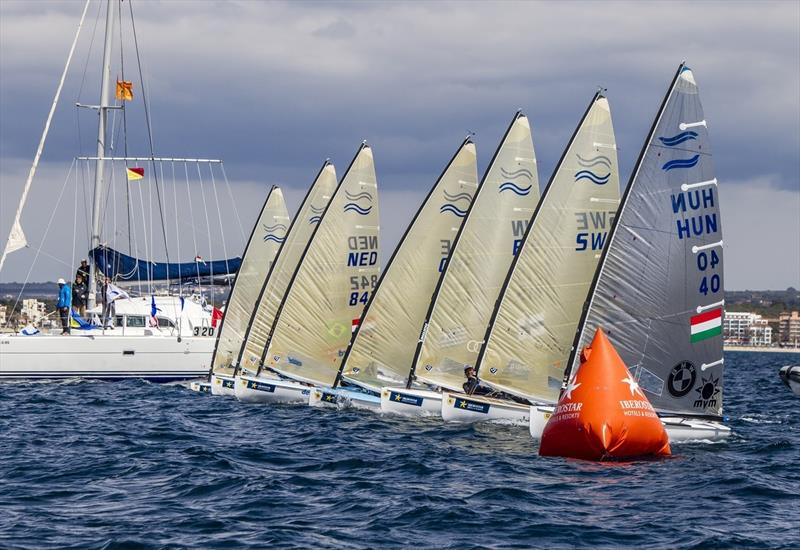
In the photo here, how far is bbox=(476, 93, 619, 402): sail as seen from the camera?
29.2 m

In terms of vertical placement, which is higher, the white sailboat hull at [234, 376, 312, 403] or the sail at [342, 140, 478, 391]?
the sail at [342, 140, 478, 391]

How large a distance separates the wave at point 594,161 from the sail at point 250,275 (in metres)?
16.8

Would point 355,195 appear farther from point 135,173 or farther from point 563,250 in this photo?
point 135,173

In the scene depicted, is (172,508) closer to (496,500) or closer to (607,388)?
(496,500)

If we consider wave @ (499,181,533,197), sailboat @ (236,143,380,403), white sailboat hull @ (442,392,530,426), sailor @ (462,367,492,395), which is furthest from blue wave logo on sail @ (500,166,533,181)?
sailboat @ (236,143,380,403)

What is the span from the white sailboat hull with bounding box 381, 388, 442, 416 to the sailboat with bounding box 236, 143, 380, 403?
296 inches

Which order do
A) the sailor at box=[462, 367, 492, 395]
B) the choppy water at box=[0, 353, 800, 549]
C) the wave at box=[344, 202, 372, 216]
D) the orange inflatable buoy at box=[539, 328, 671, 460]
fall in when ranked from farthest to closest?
the wave at box=[344, 202, 372, 216], the sailor at box=[462, 367, 492, 395], the orange inflatable buoy at box=[539, 328, 671, 460], the choppy water at box=[0, 353, 800, 549]

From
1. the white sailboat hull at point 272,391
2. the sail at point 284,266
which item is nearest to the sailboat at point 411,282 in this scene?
the white sailboat hull at point 272,391

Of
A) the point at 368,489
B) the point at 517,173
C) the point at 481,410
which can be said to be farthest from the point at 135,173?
the point at 368,489

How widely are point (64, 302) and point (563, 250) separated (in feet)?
80.3

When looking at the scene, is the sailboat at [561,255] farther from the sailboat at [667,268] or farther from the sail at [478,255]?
the sail at [478,255]

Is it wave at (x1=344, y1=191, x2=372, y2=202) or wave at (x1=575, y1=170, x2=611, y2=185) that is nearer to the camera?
wave at (x1=575, y1=170, x2=611, y2=185)

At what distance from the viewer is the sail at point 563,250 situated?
29.2 m

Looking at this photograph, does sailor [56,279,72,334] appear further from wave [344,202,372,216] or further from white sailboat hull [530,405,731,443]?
white sailboat hull [530,405,731,443]
